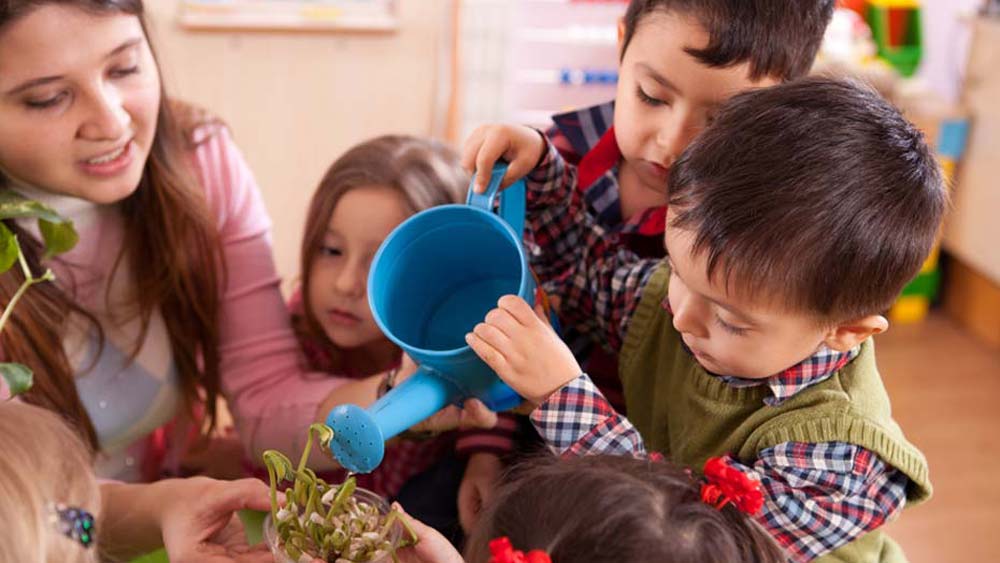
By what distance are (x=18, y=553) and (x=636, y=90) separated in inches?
25.9

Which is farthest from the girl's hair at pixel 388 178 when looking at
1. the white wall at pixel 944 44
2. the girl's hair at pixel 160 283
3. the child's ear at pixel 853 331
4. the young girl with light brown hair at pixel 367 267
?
the white wall at pixel 944 44

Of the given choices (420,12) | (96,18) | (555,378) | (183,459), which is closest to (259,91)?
(420,12)

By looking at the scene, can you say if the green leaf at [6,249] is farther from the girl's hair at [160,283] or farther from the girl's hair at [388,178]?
the girl's hair at [388,178]

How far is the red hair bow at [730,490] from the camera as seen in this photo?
2.35ft

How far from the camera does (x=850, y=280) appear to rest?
31.4 inches

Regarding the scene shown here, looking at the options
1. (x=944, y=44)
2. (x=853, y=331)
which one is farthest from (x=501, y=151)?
(x=944, y=44)

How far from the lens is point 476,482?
3.69 ft

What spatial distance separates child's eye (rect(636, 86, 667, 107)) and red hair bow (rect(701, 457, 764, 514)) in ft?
1.27

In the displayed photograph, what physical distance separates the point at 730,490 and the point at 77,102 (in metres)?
0.74

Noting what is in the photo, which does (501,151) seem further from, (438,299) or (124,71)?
(124,71)

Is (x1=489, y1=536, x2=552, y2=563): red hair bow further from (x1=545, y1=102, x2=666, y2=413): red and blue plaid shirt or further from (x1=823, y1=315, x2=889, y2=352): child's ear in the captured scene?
(x1=545, y1=102, x2=666, y2=413): red and blue plaid shirt

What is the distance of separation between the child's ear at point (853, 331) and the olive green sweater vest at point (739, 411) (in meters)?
0.04

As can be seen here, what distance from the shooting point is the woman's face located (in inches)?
38.3

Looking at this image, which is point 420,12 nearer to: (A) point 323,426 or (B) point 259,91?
(B) point 259,91
